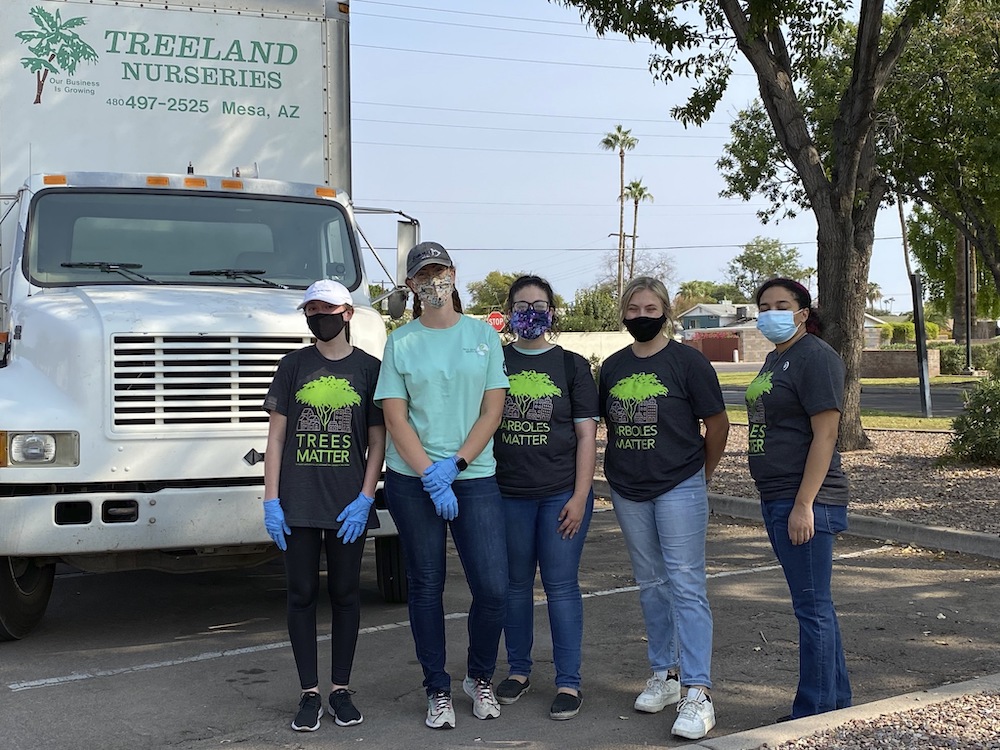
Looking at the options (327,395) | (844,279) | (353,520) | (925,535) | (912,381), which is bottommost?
(925,535)

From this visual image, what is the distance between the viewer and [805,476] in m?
4.60

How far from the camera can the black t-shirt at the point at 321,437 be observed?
4.99m

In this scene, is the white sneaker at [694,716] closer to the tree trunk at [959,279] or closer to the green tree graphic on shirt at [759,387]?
the green tree graphic on shirt at [759,387]

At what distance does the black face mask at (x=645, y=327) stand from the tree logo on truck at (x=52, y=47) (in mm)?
5092

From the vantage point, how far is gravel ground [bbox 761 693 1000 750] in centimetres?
430

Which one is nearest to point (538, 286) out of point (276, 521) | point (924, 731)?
point (276, 521)

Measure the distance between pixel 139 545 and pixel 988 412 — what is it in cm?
920

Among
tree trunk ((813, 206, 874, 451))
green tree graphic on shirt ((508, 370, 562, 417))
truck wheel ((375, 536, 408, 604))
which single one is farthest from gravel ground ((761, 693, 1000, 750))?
tree trunk ((813, 206, 874, 451))

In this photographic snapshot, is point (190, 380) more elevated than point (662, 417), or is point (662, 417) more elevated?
point (190, 380)

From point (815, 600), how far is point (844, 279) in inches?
363

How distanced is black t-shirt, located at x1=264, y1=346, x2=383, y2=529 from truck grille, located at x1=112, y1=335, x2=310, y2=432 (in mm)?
1320

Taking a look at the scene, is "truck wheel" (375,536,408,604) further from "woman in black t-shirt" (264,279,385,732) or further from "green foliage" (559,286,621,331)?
"green foliage" (559,286,621,331)

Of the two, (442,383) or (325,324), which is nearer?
(442,383)

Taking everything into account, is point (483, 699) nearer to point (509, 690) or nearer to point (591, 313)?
point (509, 690)
